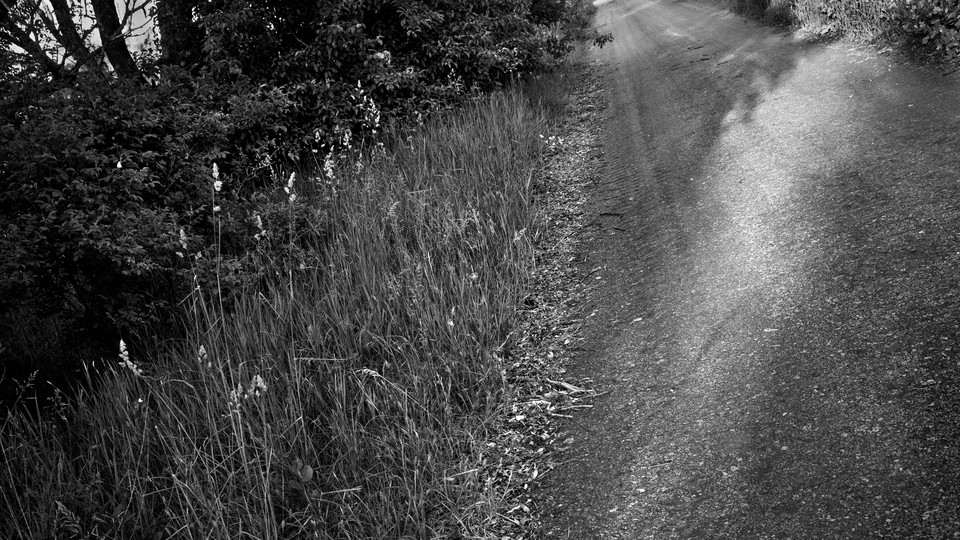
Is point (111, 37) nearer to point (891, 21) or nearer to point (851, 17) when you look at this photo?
point (891, 21)

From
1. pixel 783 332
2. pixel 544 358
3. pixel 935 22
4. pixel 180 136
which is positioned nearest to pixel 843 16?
pixel 935 22

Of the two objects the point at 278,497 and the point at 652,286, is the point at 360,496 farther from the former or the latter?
the point at 652,286

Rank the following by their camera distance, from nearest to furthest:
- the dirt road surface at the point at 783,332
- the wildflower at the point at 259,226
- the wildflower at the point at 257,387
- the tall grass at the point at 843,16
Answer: the dirt road surface at the point at 783,332, the wildflower at the point at 257,387, the wildflower at the point at 259,226, the tall grass at the point at 843,16

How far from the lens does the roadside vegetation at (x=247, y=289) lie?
3107mm

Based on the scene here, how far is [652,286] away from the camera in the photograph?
466 cm

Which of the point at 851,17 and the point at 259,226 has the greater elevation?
the point at 851,17

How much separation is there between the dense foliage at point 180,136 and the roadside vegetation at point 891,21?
199 inches

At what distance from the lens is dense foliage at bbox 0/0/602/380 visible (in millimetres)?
4414

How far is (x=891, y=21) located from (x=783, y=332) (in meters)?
7.08

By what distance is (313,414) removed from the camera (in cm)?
364

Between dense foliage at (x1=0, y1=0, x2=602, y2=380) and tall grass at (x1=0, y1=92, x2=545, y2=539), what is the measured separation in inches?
21.7

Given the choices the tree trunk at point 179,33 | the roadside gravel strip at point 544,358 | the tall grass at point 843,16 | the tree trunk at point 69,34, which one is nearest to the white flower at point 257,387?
the roadside gravel strip at point 544,358

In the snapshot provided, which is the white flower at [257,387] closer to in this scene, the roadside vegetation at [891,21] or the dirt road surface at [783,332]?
the dirt road surface at [783,332]

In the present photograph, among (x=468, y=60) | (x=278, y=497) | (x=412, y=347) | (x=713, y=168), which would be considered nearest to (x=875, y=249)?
(x=713, y=168)
